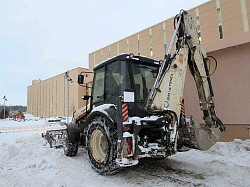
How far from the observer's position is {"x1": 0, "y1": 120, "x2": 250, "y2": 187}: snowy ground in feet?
11.4

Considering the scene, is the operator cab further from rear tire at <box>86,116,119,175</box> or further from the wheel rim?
the wheel rim

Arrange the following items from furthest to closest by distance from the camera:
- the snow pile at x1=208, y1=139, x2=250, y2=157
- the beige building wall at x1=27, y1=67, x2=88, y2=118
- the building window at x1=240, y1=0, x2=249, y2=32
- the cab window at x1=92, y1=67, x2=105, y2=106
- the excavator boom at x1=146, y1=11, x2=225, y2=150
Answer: the beige building wall at x1=27, y1=67, x2=88, y2=118
the building window at x1=240, y1=0, x2=249, y2=32
the snow pile at x1=208, y1=139, x2=250, y2=157
the cab window at x1=92, y1=67, x2=105, y2=106
the excavator boom at x1=146, y1=11, x2=225, y2=150

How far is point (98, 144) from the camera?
4.21 m

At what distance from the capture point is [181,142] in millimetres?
3838

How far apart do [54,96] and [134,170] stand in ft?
163

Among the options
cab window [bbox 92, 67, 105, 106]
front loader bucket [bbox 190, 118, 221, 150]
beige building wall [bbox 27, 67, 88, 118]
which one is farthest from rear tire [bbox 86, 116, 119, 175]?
beige building wall [bbox 27, 67, 88, 118]

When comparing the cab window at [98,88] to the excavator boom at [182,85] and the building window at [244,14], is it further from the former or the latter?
the building window at [244,14]

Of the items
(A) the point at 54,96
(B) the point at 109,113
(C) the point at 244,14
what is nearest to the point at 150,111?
(B) the point at 109,113

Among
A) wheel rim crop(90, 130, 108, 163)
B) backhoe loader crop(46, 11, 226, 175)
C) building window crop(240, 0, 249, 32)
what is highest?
building window crop(240, 0, 249, 32)

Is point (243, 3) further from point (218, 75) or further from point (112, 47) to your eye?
point (112, 47)

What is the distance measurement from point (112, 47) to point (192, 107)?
21.5m

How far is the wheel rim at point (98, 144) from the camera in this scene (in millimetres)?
4117

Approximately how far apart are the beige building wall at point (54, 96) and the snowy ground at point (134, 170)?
107 feet

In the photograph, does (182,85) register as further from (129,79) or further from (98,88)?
(98,88)
